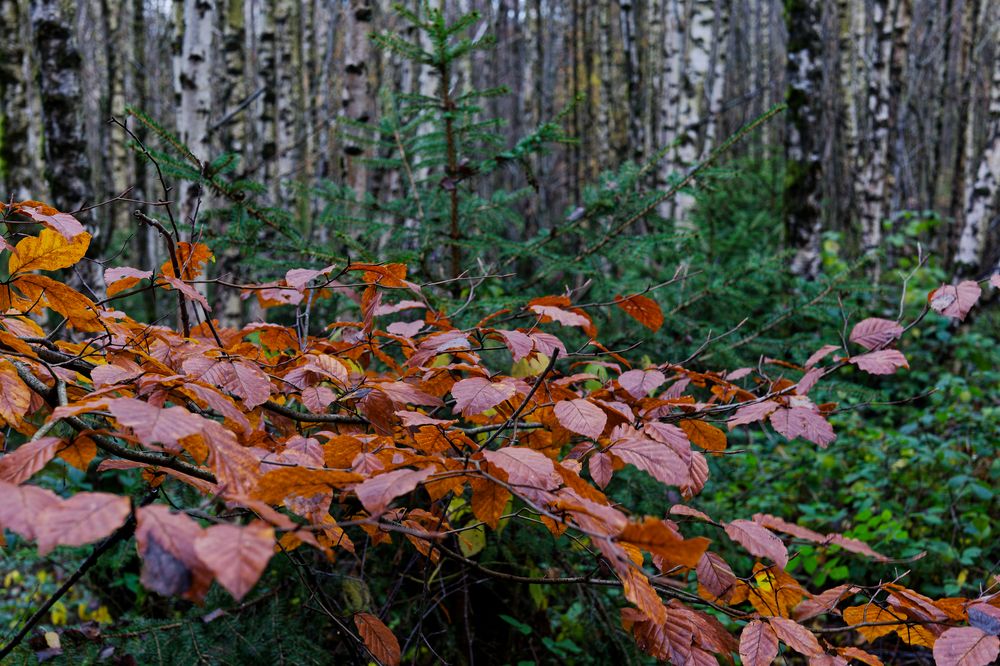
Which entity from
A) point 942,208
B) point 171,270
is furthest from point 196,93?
point 942,208

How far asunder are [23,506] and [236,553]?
0.24 m

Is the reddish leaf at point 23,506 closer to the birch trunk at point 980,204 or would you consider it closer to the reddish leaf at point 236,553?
the reddish leaf at point 236,553

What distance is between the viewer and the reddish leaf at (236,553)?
1.98ft

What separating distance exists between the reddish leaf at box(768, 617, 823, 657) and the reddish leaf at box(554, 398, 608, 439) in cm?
44

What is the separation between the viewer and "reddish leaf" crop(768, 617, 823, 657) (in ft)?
3.67

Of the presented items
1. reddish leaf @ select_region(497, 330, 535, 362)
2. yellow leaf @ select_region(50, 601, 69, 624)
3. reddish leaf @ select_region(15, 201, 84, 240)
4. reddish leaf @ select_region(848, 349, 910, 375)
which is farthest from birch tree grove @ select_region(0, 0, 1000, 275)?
yellow leaf @ select_region(50, 601, 69, 624)

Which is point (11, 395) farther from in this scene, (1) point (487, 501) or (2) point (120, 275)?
(1) point (487, 501)

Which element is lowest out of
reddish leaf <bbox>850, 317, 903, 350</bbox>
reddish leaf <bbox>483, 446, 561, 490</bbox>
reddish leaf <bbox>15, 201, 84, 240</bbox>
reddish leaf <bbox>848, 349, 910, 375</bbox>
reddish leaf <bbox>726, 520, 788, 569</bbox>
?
reddish leaf <bbox>726, 520, 788, 569</bbox>

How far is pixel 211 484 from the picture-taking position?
1.07m

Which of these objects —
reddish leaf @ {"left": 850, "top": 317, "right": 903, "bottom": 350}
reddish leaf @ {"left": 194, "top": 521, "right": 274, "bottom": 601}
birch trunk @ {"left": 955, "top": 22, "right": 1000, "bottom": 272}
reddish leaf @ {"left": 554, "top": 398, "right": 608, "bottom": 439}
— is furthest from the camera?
birch trunk @ {"left": 955, "top": 22, "right": 1000, "bottom": 272}

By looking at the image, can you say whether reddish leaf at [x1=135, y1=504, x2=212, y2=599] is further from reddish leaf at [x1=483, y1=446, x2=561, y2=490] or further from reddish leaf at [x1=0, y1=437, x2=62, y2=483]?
reddish leaf at [x1=483, y1=446, x2=561, y2=490]

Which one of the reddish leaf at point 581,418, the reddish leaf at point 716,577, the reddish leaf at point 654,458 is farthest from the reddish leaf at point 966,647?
the reddish leaf at point 581,418

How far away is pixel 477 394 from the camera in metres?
1.18

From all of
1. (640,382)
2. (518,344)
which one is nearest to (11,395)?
(518,344)
